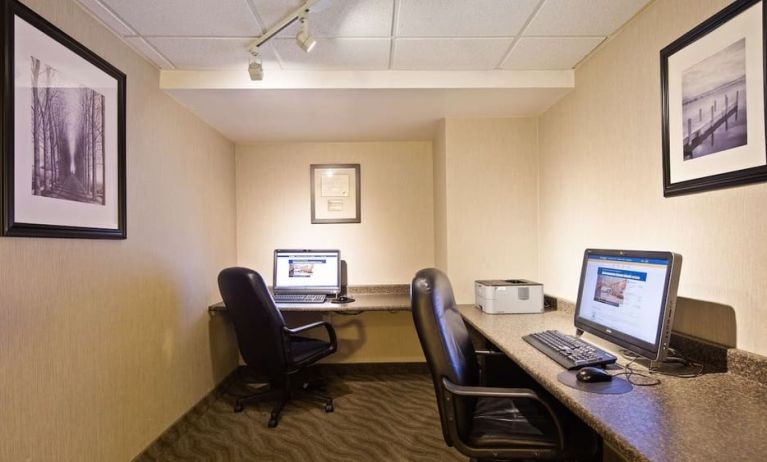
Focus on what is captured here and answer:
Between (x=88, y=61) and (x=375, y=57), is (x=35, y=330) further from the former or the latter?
(x=375, y=57)

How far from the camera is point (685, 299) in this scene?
1.46 meters

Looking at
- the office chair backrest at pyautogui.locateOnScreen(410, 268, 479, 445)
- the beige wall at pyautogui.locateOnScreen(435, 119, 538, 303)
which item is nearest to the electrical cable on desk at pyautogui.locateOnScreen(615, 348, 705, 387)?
the office chair backrest at pyautogui.locateOnScreen(410, 268, 479, 445)

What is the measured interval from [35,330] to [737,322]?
2.51 meters

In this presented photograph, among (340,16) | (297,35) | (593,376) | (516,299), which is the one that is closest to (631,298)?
(593,376)

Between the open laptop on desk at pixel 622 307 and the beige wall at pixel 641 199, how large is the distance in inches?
8.7

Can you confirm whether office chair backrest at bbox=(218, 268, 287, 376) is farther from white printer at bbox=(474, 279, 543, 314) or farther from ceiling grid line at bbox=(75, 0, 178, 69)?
white printer at bbox=(474, 279, 543, 314)

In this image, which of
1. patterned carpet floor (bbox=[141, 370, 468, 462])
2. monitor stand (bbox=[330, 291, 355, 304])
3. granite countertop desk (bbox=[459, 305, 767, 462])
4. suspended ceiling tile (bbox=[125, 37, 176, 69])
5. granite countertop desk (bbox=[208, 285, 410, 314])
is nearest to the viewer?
granite countertop desk (bbox=[459, 305, 767, 462])

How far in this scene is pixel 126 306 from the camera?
1.82m

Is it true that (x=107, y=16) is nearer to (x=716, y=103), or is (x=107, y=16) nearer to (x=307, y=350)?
(x=307, y=350)

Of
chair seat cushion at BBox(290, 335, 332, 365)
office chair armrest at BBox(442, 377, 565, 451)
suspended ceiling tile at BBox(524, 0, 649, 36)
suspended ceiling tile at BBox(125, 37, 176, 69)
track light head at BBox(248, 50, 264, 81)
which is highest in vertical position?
suspended ceiling tile at BBox(524, 0, 649, 36)

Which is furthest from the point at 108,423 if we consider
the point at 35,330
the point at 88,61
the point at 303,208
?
the point at 303,208

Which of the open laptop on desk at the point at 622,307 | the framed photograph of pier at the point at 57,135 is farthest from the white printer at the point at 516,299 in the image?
the framed photograph of pier at the point at 57,135

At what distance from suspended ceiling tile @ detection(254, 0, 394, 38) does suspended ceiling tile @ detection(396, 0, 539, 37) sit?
87 mm

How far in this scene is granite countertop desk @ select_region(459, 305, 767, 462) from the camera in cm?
83
